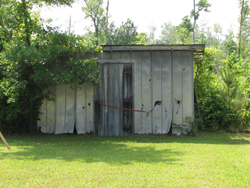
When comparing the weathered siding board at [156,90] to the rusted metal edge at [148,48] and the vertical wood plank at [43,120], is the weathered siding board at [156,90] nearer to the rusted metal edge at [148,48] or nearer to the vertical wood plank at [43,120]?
Answer: the rusted metal edge at [148,48]

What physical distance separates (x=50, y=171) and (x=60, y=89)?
651 cm

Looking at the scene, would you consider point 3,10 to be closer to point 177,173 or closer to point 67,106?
point 67,106

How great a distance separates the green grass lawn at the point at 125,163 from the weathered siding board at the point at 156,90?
151 cm

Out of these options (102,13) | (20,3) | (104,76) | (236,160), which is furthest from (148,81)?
(102,13)

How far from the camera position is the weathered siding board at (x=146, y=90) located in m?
11.4

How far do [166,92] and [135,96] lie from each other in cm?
133

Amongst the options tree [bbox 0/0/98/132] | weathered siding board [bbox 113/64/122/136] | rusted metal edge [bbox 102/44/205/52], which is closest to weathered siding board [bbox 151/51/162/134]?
rusted metal edge [bbox 102/44/205/52]

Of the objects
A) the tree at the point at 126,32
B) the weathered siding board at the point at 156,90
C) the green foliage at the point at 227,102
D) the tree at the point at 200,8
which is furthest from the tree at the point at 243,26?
the weathered siding board at the point at 156,90

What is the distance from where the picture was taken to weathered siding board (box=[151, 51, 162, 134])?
37.3 ft

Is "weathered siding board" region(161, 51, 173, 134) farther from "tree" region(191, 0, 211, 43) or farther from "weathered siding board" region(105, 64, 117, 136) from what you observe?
"tree" region(191, 0, 211, 43)

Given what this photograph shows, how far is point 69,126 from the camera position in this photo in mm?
11641

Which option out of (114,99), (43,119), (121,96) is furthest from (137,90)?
(43,119)

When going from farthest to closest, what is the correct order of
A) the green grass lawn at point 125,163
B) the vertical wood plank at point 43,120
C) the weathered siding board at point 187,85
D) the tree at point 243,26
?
the tree at point 243,26 → the vertical wood plank at point 43,120 → the weathered siding board at point 187,85 → the green grass lawn at point 125,163

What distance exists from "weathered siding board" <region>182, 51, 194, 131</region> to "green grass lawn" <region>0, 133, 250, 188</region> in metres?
1.75
